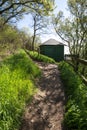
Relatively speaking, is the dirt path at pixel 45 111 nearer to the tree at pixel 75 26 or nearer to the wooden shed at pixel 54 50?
the tree at pixel 75 26

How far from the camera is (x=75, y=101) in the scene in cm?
751

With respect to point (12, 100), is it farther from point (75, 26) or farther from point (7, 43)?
point (75, 26)

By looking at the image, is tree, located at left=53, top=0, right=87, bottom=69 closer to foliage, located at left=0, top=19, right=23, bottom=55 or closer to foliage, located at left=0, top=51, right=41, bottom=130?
foliage, located at left=0, top=19, right=23, bottom=55

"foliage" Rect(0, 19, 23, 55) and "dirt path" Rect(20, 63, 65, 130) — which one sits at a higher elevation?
"foliage" Rect(0, 19, 23, 55)

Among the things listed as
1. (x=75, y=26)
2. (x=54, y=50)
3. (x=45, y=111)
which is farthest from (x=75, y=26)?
(x=45, y=111)

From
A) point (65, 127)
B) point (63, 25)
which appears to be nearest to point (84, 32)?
point (63, 25)

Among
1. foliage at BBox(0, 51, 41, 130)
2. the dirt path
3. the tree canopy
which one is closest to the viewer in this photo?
foliage at BBox(0, 51, 41, 130)

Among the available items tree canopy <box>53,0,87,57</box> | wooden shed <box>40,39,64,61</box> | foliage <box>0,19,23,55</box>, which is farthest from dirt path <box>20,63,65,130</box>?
wooden shed <box>40,39,64,61</box>

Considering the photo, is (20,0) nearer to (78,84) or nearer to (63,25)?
(63,25)

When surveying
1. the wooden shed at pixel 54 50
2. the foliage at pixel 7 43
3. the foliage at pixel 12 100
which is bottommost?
the wooden shed at pixel 54 50

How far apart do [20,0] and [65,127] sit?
19208 millimetres

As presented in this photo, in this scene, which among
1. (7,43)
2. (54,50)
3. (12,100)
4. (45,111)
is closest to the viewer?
(12,100)

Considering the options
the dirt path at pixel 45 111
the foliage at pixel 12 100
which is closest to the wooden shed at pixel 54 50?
the dirt path at pixel 45 111

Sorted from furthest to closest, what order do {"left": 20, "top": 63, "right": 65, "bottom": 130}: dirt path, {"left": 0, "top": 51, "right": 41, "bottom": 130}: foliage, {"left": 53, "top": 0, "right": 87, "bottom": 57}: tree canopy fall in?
{"left": 53, "top": 0, "right": 87, "bottom": 57}: tree canopy → {"left": 20, "top": 63, "right": 65, "bottom": 130}: dirt path → {"left": 0, "top": 51, "right": 41, "bottom": 130}: foliage
